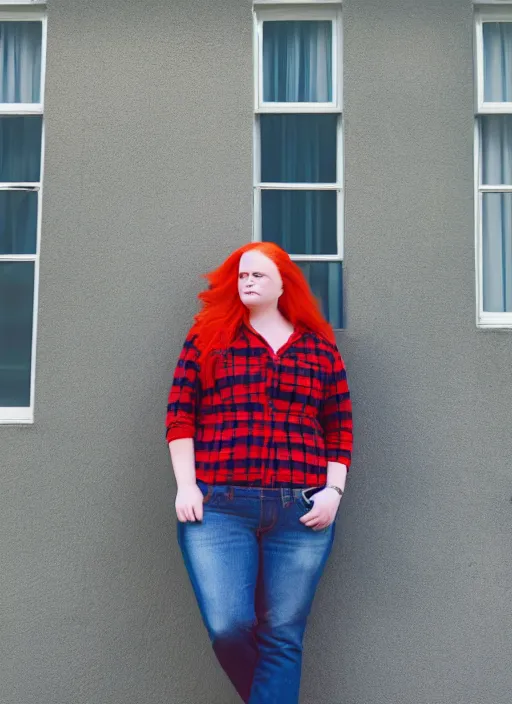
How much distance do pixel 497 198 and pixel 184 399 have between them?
1.95 metres

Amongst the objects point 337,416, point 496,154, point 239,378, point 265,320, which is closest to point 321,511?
point 337,416

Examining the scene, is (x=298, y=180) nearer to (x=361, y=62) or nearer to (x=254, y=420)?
(x=361, y=62)

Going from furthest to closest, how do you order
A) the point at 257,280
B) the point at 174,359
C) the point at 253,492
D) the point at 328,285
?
the point at 328,285, the point at 174,359, the point at 257,280, the point at 253,492

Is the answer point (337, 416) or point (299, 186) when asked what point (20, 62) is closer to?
point (299, 186)

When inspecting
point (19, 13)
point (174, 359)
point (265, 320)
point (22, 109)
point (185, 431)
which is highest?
point (19, 13)

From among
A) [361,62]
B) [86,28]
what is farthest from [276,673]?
[86,28]

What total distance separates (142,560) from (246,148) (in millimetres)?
2002

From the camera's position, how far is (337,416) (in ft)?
10.8

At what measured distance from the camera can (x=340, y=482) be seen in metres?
3.17

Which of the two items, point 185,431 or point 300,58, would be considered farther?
point 300,58

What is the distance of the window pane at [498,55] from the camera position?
159 inches

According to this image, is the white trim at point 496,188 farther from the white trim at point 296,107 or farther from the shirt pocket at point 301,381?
the shirt pocket at point 301,381

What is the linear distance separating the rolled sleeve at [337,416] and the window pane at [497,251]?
106 centimetres

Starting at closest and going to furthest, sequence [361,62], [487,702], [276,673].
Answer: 1. [276,673]
2. [487,702]
3. [361,62]
